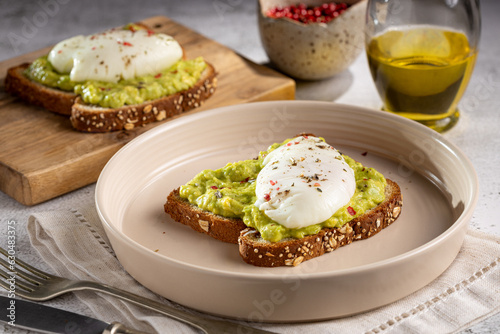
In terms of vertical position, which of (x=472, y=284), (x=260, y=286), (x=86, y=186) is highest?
(x=260, y=286)

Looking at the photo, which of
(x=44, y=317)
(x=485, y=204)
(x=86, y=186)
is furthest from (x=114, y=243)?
(x=485, y=204)

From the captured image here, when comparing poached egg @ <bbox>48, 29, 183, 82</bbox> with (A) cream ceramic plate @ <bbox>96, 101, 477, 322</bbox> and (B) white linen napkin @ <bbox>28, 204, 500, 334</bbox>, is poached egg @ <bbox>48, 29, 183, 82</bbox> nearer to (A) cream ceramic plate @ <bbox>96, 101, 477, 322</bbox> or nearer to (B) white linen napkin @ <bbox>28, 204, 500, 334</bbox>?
(A) cream ceramic plate @ <bbox>96, 101, 477, 322</bbox>

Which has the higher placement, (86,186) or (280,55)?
(280,55)

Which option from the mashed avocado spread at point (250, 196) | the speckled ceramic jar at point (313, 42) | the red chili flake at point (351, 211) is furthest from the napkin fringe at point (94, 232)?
the speckled ceramic jar at point (313, 42)

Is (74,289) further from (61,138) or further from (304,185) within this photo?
(61,138)

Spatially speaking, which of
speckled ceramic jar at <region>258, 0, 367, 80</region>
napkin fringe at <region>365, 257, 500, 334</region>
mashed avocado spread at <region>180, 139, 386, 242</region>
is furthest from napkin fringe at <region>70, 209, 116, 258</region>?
speckled ceramic jar at <region>258, 0, 367, 80</region>

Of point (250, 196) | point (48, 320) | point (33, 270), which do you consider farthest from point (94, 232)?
point (250, 196)

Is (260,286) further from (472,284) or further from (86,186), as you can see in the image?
(86,186)
